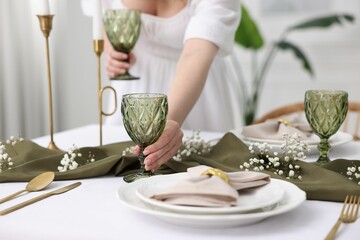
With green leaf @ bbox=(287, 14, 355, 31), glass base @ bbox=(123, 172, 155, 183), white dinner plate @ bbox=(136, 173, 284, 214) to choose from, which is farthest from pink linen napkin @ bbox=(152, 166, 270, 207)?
green leaf @ bbox=(287, 14, 355, 31)

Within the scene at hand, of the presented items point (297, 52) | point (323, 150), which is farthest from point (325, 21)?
point (323, 150)

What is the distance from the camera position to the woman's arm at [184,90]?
124cm

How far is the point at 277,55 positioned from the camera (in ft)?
13.2

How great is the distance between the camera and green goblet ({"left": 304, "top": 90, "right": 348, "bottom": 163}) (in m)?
1.31

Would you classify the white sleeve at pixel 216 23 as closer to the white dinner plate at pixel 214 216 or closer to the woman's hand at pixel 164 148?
the woman's hand at pixel 164 148

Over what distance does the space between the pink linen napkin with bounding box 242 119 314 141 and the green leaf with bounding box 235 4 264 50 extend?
2131mm

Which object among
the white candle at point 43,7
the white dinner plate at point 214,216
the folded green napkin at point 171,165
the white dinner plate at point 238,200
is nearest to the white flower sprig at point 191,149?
the folded green napkin at point 171,165

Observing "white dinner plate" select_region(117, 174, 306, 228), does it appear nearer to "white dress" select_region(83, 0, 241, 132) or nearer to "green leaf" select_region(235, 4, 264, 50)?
"white dress" select_region(83, 0, 241, 132)

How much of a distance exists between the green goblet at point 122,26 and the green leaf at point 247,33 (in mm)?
2012

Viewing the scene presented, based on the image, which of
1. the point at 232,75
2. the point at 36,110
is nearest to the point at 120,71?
the point at 36,110

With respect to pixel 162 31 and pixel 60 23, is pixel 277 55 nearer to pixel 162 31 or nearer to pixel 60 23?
pixel 60 23

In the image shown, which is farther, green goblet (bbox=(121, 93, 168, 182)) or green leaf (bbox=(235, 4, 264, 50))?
green leaf (bbox=(235, 4, 264, 50))

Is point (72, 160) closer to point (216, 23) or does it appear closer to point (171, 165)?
point (171, 165)

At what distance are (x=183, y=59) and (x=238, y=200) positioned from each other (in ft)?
2.49
